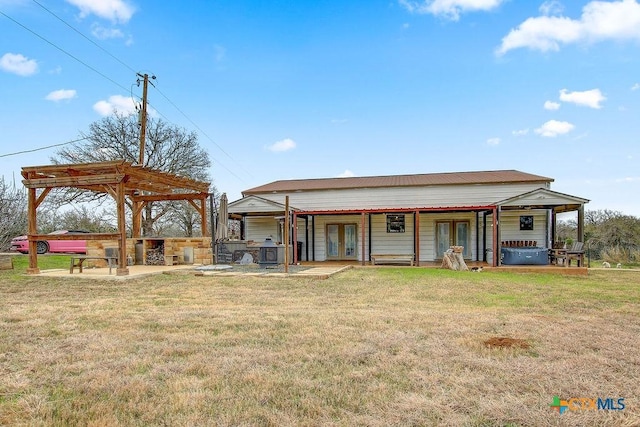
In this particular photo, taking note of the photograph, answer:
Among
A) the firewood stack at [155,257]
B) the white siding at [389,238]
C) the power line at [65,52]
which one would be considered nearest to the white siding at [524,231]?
the white siding at [389,238]

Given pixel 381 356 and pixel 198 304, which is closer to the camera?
pixel 381 356

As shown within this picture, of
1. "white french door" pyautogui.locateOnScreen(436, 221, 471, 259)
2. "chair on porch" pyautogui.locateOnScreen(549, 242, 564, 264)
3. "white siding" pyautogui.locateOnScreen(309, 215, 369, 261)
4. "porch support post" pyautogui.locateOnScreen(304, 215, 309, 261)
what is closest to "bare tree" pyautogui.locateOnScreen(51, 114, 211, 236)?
"porch support post" pyautogui.locateOnScreen(304, 215, 309, 261)

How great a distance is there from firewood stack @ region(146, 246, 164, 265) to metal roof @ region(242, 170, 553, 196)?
5623mm

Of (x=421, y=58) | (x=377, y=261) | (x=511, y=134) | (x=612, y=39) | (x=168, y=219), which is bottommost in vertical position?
(x=377, y=261)

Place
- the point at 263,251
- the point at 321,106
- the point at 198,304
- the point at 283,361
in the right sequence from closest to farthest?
the point at 283,361, the point at 198,304, the point at 263,251, the point at 321,106

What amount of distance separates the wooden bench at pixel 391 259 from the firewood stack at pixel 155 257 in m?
8.11

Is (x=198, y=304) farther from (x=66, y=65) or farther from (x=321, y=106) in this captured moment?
(x=321, y=106)

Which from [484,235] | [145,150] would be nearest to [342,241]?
[484,235]

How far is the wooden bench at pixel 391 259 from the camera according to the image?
Result: 14766 millimetres

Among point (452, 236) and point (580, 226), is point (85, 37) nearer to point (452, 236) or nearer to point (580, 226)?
point (452, 236)

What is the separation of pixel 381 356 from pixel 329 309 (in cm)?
243

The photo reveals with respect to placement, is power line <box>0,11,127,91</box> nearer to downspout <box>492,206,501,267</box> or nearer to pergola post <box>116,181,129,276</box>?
pergola post <box>116,181,129,276</box>

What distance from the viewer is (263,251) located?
12.8 meters

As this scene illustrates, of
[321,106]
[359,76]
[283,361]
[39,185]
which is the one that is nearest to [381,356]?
[283,361]
